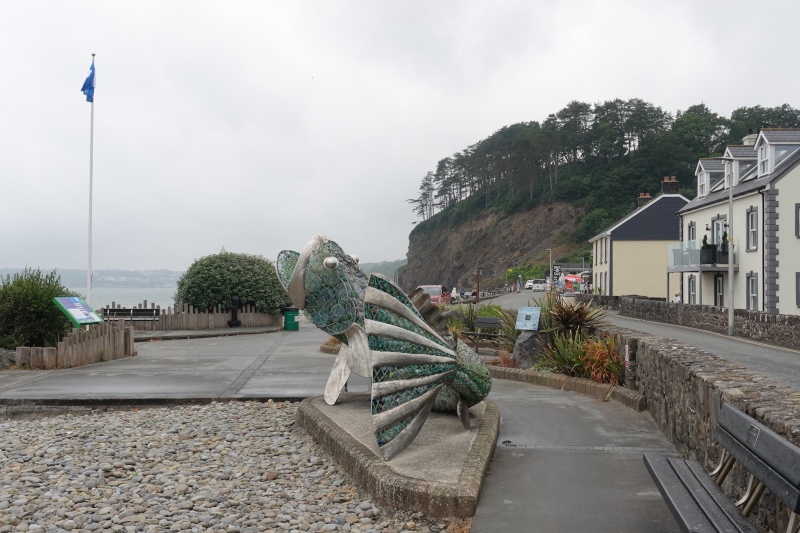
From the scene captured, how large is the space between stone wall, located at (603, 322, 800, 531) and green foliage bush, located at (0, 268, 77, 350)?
11.2 m

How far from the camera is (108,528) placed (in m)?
4.96

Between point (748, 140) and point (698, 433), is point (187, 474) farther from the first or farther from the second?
point (748, 140)

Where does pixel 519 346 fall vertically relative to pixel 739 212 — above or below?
below

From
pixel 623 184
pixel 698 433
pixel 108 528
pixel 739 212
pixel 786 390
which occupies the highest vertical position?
pixel 623 184

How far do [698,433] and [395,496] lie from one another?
2.70 metres

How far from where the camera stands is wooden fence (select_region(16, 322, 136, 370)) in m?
12.5

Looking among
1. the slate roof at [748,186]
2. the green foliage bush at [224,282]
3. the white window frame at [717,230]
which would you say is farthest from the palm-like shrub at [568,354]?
the white window frame at [717,230]

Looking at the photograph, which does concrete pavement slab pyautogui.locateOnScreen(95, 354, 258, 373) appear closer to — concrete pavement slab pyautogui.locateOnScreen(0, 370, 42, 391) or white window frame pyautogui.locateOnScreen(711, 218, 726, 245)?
concrete pavement slab pyautogui.locateOnScreen(0, 370, 42, 391)

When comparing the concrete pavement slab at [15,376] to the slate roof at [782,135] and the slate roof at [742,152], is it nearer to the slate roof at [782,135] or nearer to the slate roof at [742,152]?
the slate roof at [782,135]

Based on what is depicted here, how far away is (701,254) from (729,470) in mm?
28773

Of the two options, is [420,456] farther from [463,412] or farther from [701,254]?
[701,254]

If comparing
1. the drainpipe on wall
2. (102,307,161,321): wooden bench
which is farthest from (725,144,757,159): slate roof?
(102,307,161,321): wooden bench

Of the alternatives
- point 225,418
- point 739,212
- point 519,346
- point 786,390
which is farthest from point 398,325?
point 739,212

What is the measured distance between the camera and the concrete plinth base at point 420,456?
4902 millimetres
